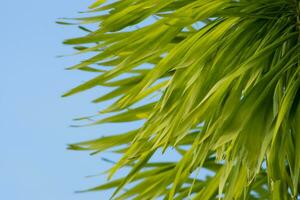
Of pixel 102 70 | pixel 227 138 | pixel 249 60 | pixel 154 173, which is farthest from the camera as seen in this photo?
pixel 154 173

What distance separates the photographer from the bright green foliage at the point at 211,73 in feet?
6.24

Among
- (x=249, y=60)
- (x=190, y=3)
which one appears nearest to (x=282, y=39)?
(x=249, y=60)

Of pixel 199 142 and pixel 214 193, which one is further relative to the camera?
pixel 214 193

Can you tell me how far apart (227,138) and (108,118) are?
57cm

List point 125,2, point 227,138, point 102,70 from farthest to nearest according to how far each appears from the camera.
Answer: point 102,70
point 125,2
point 227,138

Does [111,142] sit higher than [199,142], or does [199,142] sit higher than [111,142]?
[199,142]

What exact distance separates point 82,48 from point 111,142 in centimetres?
31

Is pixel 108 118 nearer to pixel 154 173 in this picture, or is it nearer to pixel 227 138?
pixel 154 173

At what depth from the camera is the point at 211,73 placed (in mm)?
2041

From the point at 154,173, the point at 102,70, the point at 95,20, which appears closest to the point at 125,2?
the point at 95,20

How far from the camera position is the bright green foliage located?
1.90 meters

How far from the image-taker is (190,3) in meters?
2.06

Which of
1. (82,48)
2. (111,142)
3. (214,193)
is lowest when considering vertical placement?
(214,193)

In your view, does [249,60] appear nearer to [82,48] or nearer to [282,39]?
[282,39]
